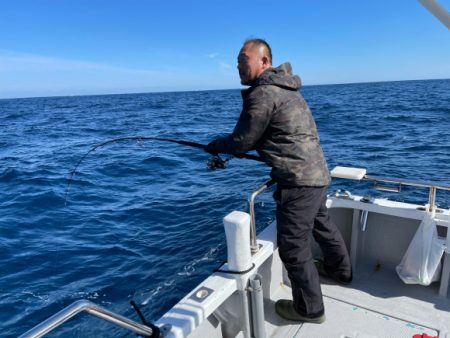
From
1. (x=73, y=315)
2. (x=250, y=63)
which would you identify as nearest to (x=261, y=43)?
(x=250, y=63)

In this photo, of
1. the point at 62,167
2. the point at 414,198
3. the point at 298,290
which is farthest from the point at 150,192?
the point at 298,290

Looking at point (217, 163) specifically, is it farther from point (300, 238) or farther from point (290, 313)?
point (290, 313)

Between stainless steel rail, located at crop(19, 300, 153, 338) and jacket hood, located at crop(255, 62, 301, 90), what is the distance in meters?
1.53

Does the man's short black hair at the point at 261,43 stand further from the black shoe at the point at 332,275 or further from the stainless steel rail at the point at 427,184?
the black shoe at the point at 332,275

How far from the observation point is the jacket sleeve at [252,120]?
2209 millimetres

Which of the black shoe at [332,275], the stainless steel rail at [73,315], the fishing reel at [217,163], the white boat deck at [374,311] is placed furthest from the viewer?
the black shoe at [332,275]

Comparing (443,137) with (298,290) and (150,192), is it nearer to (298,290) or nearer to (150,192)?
(150,192)

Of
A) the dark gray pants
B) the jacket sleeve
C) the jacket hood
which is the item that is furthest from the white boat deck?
the jacket hood

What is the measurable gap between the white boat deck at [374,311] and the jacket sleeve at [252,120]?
1487 mm

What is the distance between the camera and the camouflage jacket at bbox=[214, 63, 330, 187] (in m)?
2.23

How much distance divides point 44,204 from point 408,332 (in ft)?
26.4

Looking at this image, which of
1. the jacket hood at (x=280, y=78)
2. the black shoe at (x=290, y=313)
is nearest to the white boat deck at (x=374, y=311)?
the black shoe at (x=290, y=313)

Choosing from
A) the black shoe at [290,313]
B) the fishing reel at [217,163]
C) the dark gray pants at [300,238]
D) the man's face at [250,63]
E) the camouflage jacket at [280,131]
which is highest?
the man's face at [250,63]

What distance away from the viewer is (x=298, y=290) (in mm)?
2658
